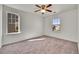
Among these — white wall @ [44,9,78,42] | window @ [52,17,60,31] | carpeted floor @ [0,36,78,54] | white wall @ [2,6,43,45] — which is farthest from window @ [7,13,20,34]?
window @ [52,17,60,31]

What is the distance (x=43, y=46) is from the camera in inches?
87.7

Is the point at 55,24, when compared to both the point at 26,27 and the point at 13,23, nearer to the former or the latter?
the point at 26,27

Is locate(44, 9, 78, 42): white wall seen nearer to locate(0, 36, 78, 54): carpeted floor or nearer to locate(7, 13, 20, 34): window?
locate(0, 36, 78, 54): carpeted floor

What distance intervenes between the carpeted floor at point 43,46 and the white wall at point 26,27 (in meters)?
0.11

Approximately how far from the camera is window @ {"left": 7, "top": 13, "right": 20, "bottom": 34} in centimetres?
196

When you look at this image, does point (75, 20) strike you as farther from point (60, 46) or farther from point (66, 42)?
point (60, 46)

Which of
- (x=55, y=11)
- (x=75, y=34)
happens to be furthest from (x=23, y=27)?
(x=75, y=34)

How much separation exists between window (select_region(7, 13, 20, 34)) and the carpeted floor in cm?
27

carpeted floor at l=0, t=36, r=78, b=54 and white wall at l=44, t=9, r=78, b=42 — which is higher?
white wall at l=44, t=9, r=78, b=42

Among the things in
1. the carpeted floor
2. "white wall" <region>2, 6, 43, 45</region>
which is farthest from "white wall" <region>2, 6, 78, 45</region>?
the carpeted floor

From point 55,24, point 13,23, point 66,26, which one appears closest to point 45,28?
point 55,24

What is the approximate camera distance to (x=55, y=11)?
198 cm
